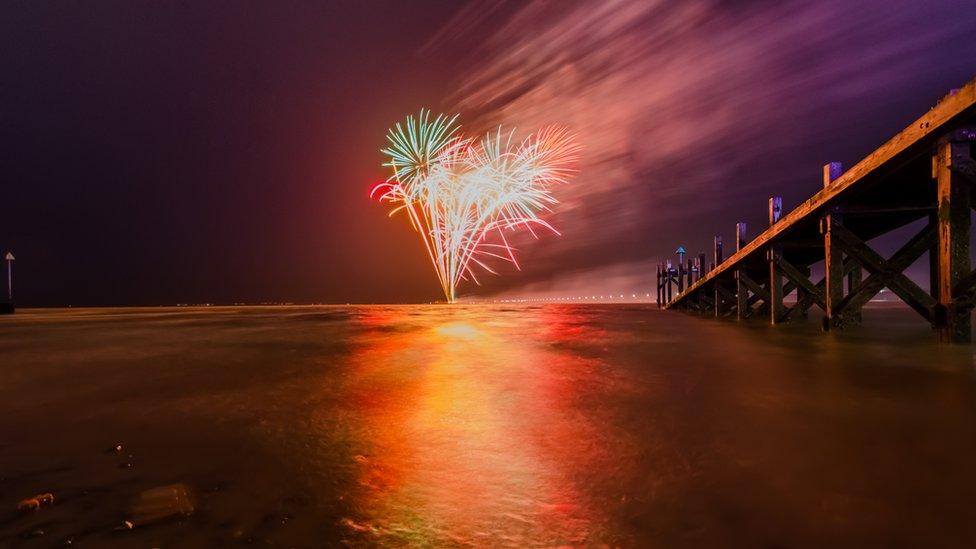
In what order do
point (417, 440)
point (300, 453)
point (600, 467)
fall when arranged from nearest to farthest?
point (600, 467) → point (300, 453) → point (417, 440)

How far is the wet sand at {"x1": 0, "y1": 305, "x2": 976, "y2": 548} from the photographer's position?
1984 millimetres

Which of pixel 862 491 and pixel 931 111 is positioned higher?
pixel 931 111

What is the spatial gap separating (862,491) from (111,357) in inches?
366

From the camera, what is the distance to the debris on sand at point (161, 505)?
6.86 ft

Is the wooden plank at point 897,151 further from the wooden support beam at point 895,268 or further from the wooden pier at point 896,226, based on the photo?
the wooden support beam at point 895,268

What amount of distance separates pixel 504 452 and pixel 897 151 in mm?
7797

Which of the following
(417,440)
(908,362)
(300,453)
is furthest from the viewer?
(908,362)

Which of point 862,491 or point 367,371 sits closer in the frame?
point 862,491

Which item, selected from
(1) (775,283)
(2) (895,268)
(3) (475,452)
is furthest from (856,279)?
(3) (475,452)

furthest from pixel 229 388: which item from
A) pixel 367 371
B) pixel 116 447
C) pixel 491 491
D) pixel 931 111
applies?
pixel 931 111

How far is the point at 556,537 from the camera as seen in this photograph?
6.20 ft

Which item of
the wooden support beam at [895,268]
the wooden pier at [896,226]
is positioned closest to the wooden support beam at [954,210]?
the wooden pier at [896,226]

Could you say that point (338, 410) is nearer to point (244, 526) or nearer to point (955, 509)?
point (244, 526)

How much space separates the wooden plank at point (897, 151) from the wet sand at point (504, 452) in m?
2.96
